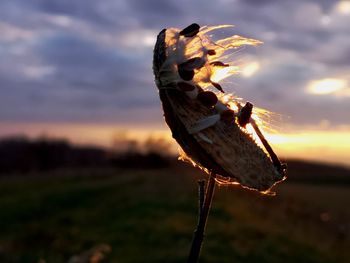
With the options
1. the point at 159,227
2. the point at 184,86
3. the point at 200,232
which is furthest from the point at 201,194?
the point at 159,227

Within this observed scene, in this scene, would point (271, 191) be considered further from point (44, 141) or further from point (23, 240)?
point (44, 141)

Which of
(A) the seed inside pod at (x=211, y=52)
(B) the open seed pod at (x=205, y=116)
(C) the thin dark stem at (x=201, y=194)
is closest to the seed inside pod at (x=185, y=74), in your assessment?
(B) the open seed pod at (x=205, y=116)

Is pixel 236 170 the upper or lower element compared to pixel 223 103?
lower

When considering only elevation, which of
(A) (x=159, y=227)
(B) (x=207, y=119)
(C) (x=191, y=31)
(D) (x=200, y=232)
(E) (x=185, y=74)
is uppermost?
(C) (x=191, y=31)

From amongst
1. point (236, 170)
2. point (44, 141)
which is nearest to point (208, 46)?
point (236, 170)

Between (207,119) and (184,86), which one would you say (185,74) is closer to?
(184,86)
